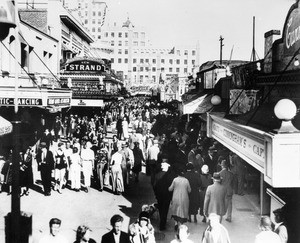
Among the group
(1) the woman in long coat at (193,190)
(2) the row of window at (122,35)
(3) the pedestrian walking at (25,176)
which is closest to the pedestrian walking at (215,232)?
(1) the woman in long coat at (193,190)

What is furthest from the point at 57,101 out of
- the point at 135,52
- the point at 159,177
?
the point at 135,52

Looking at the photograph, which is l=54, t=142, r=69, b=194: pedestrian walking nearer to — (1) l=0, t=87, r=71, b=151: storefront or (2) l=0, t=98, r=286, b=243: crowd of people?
(2) l=0, t=98, r=286, b=243: crowd of people

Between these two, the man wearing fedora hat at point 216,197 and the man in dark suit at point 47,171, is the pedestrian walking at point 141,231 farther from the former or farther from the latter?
the man in dark suit at point 47,171

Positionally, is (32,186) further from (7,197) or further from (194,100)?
(194,100)

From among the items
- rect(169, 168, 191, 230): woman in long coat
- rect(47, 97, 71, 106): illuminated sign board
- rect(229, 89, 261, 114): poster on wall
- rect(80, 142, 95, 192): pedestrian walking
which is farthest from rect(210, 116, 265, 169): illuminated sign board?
rect(47, 97, 71, 106): illuminated sign board

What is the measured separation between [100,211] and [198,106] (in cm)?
871

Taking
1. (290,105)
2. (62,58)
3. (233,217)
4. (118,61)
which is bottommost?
→ (233,217)

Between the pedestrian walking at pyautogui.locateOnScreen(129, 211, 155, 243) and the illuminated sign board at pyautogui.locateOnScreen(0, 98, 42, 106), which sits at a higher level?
the illuminated sign board at pyautogui.locateOnScreen(0, 98, 42, 106)

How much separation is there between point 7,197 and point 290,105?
935cm

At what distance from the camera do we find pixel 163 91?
176 feet

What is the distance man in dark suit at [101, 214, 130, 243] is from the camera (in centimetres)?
616

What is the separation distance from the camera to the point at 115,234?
20.6ft

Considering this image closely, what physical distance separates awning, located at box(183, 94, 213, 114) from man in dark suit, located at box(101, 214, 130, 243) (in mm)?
11850

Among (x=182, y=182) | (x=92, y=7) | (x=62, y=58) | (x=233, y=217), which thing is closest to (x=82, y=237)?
(x=182, y=182)
